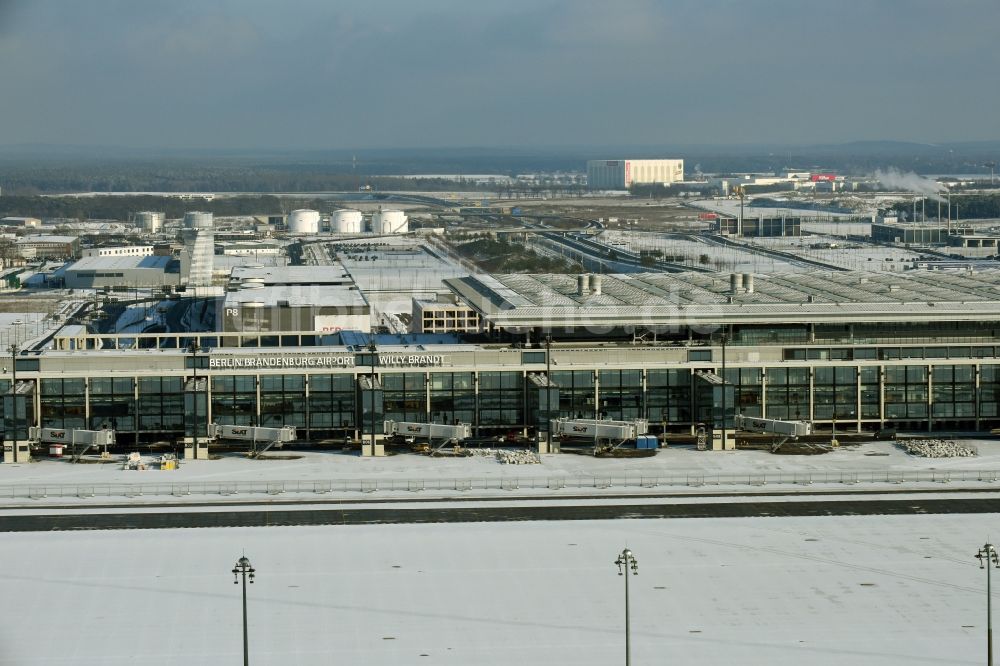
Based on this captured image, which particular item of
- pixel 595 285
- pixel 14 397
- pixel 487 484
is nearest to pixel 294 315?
pixel 595 285

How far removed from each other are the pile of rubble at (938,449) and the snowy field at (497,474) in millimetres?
472

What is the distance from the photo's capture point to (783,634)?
140 ft

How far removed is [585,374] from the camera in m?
70.0

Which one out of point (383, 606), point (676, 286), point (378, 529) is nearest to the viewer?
point (383, 606)

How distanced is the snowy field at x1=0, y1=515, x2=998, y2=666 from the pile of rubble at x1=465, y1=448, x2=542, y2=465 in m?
10.3

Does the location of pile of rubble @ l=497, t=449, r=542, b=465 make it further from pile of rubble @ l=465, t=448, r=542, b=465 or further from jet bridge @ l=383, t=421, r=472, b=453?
jet bridge @ l=383, t=421, r=472, b=453

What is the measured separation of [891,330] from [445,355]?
806 inches

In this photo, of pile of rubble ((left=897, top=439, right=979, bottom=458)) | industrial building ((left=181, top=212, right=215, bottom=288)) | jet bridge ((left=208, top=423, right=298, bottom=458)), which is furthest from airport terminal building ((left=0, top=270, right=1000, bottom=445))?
industrial building ((left=181, top=212, right=215, bottom=288))

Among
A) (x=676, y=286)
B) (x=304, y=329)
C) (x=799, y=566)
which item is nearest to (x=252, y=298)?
(x=304, y=329)

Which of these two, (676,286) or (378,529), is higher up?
(676,286)

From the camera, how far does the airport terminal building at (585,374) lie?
225ft

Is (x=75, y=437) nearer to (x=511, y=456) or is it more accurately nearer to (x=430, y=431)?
(x=430, y=431)

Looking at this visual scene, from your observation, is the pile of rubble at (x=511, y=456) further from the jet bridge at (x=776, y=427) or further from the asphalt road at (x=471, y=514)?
the jet bridge at (x=776, y=427)

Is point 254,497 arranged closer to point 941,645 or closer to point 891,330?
point 941,645
